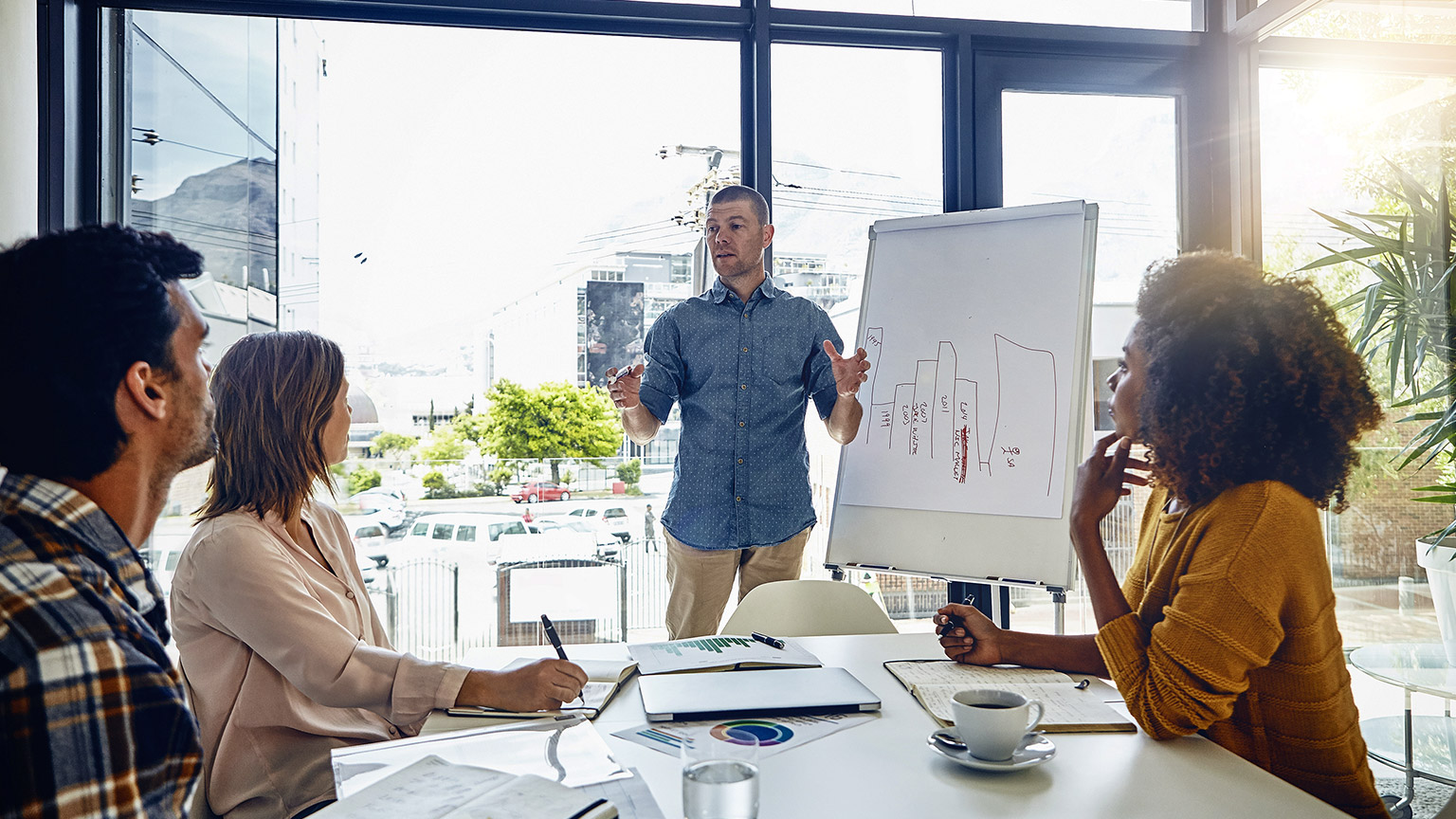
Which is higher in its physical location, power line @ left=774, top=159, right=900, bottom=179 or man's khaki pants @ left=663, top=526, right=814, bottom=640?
power line @ left=774, top=159, right=900, bottom=179

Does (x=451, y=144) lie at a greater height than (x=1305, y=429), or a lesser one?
greater

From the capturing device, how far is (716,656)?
1625mm

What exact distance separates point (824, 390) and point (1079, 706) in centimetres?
153

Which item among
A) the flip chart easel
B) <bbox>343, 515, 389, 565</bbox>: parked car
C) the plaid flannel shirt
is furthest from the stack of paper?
<bbox>343, 515, 389, 565</bbox>: parked car

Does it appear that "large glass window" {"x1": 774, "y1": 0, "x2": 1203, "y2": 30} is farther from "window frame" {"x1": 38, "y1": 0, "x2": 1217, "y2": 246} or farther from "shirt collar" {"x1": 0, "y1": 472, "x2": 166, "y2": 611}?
"shirt collar" {"x1": 0, "y1": 472, "x2": 166, "y2": 611}

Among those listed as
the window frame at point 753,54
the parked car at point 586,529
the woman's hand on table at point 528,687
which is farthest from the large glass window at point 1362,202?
the woman's hand on table at point 528,687

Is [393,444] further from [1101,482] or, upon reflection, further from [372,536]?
[1101,482]

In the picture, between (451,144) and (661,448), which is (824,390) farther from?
(451,144)

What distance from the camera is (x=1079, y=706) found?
1.39 metres

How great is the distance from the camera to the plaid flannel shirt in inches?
28.3

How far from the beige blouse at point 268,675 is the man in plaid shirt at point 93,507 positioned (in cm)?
42

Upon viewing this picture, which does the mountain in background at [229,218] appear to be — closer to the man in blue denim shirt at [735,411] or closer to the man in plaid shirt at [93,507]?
the man in blue denim shirt at [735,411]

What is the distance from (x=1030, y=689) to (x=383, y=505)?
2273mm

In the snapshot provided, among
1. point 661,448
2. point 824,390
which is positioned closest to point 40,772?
point 824,390
